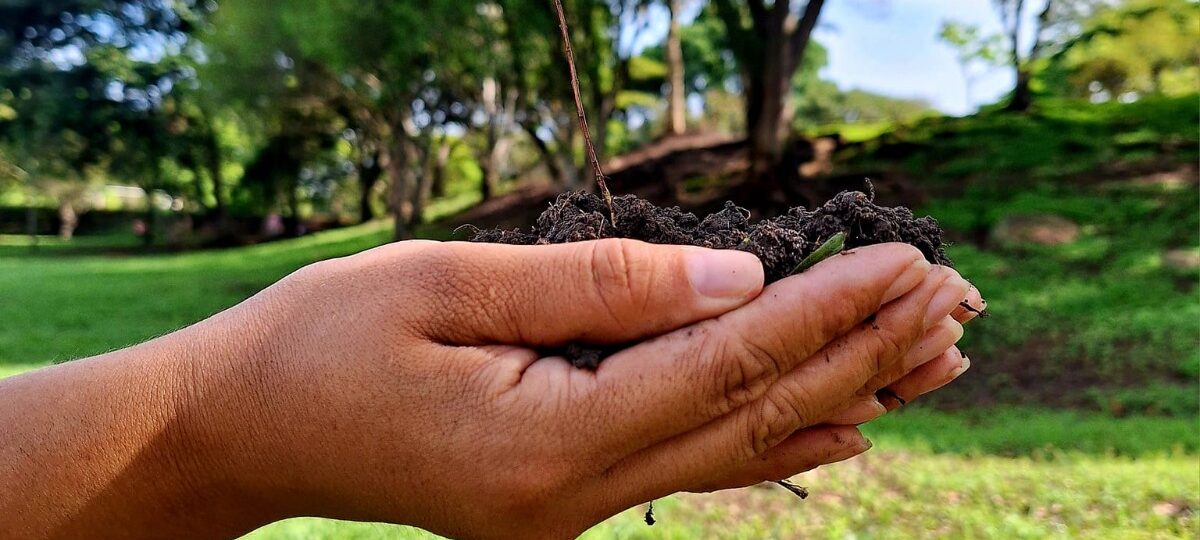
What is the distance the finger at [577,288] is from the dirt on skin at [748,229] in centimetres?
14

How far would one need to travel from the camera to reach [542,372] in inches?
60.4

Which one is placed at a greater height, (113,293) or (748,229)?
(748,229)

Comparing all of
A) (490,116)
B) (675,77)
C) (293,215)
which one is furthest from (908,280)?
(293,215)

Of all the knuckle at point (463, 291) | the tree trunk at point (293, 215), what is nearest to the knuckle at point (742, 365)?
the knuckle at point (463, 291)

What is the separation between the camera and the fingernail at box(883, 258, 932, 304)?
1.56m

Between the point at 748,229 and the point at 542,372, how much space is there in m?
0.72

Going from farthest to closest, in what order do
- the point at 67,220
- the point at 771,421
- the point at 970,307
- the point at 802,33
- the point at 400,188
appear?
the point at 67,220 < the point at 400,188 < the point at 802,33 < the point at 970,307 < the point at 771,421

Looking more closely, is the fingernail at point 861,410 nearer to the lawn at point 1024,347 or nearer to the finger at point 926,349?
the finger at point 926,349

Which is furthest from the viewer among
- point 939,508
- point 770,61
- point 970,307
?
point 770,61

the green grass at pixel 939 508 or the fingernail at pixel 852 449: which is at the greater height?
the fingernail at pixel 852 449

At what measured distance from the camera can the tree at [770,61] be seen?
39.7 ft

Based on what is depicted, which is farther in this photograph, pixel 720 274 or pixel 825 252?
pixel 825 252

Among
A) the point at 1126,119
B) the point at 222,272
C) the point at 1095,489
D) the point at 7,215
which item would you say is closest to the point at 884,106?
the point at 1126,119

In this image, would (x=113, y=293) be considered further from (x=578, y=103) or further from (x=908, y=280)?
(x=908, y=280)
